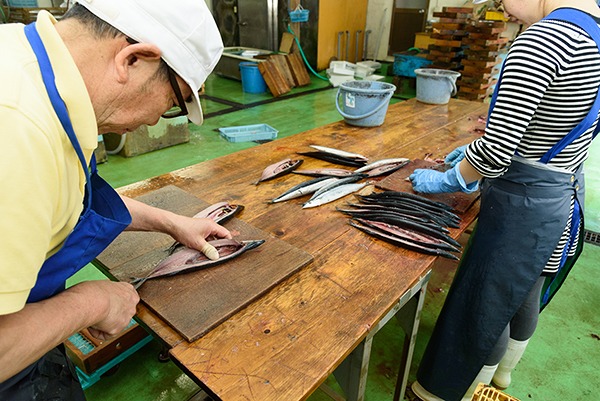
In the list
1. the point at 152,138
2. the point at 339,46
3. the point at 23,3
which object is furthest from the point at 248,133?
the point at 339,46

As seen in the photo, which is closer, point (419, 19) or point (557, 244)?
point (557, 244)

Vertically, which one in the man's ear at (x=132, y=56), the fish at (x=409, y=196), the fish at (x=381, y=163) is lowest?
the fish at (x=381, y=163)

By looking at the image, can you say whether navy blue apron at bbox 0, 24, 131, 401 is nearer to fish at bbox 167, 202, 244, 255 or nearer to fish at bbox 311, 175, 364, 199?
fish at bbox 167, 202, 244, 255

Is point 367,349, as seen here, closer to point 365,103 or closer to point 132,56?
point 132,56

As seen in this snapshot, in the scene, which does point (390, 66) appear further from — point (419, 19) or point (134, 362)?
point (134, 362)

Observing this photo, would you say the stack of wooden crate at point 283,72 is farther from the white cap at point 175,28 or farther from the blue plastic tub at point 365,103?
the white cap at point 175,28

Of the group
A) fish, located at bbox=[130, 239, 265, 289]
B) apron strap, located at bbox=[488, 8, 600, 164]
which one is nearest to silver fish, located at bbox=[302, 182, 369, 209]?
fish, located at bbox=[130, 239, 265, 289]

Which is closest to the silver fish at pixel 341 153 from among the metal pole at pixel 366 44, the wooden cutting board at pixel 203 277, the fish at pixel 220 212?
the fish at pixel 220 212

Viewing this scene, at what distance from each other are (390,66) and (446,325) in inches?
386

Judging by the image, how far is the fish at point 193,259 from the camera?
1.44 metres

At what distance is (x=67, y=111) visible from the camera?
2.81 feet

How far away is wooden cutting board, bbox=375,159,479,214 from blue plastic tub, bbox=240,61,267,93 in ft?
22.2

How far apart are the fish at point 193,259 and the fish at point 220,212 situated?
231mm

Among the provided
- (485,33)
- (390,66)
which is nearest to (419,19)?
(390,66)
